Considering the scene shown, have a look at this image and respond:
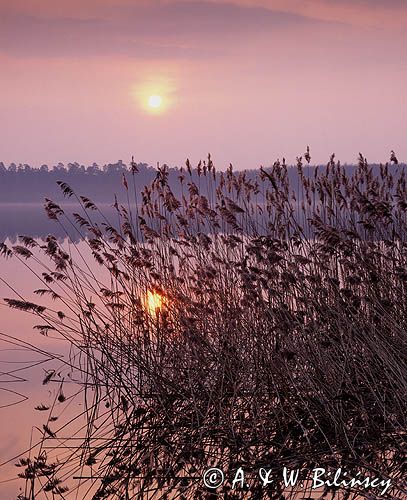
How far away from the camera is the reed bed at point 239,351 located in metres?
4.49


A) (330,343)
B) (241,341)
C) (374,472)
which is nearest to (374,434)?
(374,472)

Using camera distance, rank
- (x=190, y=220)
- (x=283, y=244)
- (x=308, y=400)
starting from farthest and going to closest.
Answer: (x=190, y=220)
(x=283, y=244)
(x=308, y=400)

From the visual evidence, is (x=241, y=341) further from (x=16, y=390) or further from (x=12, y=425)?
(x=16, y=390)

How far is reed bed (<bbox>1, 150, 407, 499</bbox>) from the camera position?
4.49 m

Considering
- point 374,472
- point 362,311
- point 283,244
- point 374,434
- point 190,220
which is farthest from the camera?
point 190,220

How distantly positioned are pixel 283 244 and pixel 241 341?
61 centimetres

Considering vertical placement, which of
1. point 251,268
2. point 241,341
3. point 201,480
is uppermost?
point 251,268

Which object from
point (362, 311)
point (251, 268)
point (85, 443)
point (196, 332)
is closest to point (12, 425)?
point (85, 443)

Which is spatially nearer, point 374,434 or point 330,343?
point 374,434

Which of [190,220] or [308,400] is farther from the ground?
[190,220]

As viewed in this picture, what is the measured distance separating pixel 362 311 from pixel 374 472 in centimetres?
126

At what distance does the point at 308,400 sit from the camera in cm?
484

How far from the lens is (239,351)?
17.9 ft

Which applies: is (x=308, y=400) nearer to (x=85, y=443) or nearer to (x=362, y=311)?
(x=362, y=311)
